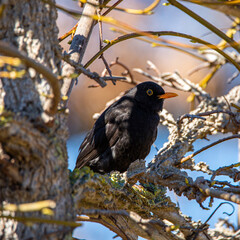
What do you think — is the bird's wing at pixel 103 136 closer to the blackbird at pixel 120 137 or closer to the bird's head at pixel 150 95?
the blackbird at pixel 120 137

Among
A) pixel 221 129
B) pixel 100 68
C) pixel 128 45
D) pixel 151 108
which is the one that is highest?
pixel 128 45

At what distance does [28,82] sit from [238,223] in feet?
7.41

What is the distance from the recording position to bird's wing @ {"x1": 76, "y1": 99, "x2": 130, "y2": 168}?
4.26 m

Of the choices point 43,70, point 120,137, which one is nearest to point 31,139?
point 43,70

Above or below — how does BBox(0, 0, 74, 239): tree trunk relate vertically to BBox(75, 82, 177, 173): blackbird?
below

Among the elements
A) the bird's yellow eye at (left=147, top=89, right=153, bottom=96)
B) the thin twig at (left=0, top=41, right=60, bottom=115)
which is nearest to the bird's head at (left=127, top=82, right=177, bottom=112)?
the bird's yellow eye at (left=147, top=89, right=153, bottom=96)

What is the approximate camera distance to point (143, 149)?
14.0ft

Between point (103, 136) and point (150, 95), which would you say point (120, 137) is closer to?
point (103, 136)

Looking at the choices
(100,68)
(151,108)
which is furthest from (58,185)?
(100,68)

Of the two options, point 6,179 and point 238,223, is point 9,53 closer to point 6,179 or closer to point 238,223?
point 6,179

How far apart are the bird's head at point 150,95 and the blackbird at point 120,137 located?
0.03m

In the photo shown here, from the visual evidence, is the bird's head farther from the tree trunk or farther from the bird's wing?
the tree trunk

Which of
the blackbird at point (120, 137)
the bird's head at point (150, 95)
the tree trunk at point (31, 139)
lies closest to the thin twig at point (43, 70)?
the tree trunk at point (31, 139)

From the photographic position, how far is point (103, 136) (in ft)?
14.2
